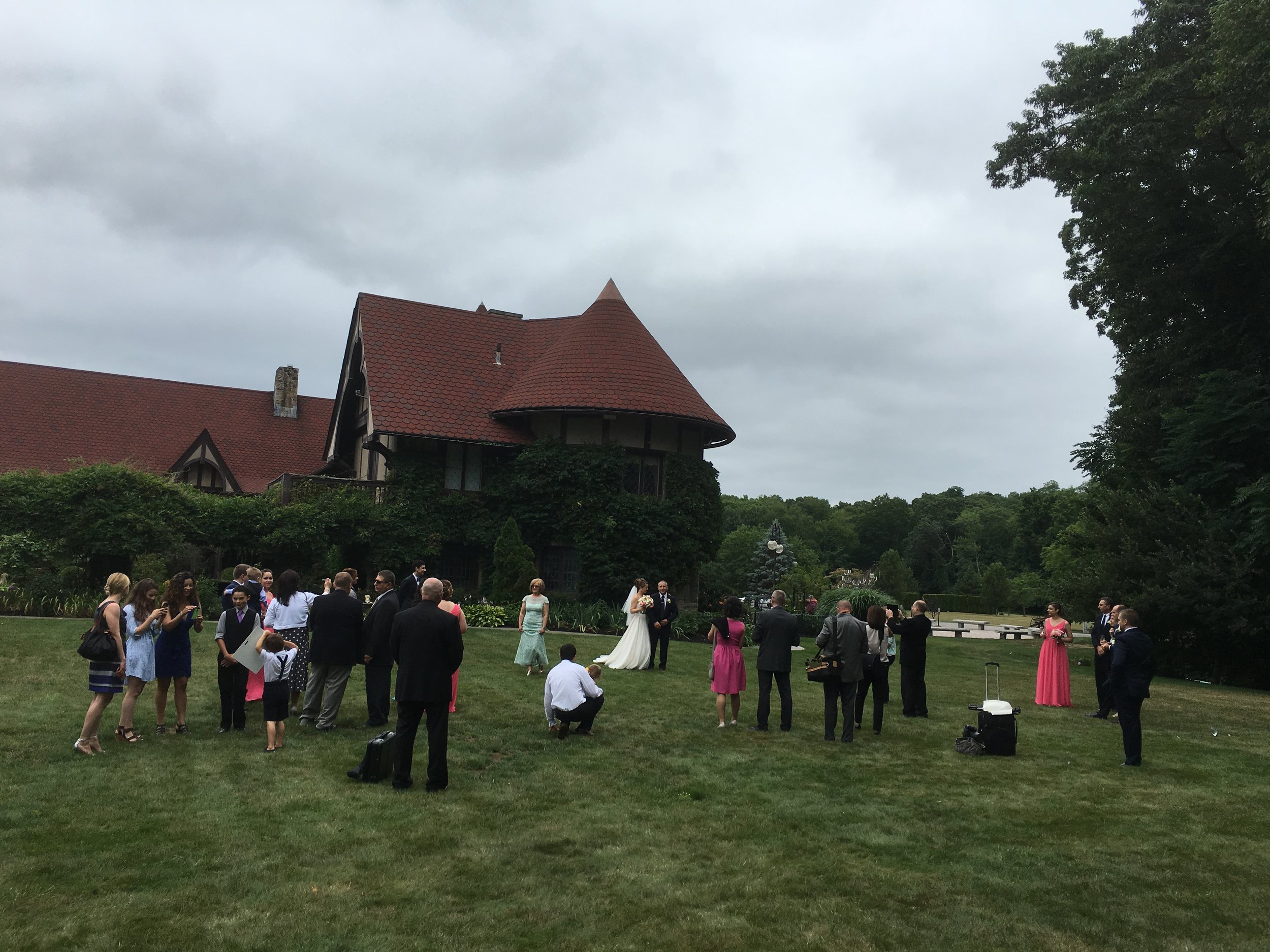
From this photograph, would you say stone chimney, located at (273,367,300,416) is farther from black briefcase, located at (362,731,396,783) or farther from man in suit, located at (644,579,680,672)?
black briefcase, located at (362,731,396,783)

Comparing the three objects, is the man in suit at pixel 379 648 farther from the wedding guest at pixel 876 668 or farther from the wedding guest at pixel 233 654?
the wedding guest at pixel 876 668

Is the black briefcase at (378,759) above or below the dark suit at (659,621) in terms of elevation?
below

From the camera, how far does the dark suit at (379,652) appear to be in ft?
34.7

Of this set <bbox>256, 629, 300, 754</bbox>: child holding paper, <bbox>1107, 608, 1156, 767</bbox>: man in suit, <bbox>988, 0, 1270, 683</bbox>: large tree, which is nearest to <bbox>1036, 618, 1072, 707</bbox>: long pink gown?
<bbox>1107, 608, 1156, 767</bbox>: man in suit

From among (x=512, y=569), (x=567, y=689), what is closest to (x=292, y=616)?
(x=567, y=689)

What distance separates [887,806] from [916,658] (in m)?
5.88

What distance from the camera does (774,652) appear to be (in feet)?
39.6

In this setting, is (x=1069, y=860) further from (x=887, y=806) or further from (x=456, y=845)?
(x=456, y=845)

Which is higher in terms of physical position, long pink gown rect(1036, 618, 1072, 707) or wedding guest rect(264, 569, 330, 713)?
wedding guest rect(264, 569, 330, 713)

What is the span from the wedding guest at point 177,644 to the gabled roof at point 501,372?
763 inches

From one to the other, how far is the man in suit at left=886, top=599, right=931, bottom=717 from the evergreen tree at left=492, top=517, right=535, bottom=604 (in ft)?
51.3

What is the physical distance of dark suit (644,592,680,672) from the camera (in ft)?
61.6

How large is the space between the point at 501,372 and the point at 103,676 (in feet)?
83.3

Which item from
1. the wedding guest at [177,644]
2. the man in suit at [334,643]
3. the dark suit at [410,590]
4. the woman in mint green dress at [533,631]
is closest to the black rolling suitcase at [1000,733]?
the man in suit at [334,643]
